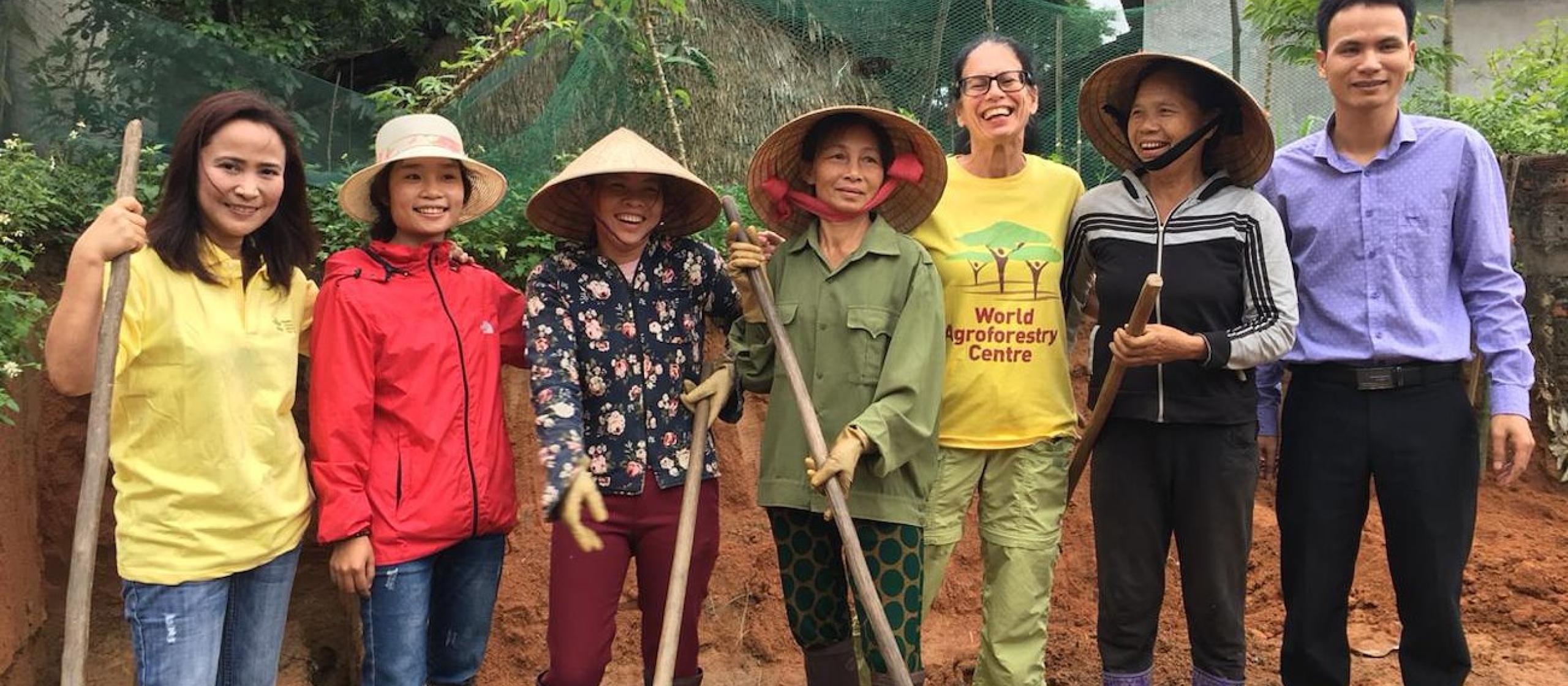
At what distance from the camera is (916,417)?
2.68 metres

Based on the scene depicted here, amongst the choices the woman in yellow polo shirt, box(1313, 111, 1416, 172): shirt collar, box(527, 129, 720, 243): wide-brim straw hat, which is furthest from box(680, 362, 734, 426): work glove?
box(1313, 111, 1416, 172): shirt collar

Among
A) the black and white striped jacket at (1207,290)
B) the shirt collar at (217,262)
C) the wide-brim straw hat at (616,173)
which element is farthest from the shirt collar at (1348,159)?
the shirt collar at (217,262)

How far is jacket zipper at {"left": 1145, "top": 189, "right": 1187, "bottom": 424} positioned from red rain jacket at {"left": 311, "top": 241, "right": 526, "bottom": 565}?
1.74m

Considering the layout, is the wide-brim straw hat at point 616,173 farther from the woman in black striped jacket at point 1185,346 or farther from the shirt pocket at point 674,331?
the woman in black striped jacket at point 1185,346

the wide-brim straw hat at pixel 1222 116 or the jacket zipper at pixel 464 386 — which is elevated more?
the wide-brim straw hat at pixel 1222 116

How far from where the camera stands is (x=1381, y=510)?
288cm

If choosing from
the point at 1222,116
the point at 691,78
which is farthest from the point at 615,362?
the point at 691,78

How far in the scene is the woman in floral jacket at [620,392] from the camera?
8.96 ft

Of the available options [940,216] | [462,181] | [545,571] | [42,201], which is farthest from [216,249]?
[545,571]

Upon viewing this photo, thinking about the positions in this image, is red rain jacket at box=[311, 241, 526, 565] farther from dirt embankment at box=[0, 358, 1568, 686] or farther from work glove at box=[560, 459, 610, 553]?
dirt embankment at box=[0, 358, 1568, 686]

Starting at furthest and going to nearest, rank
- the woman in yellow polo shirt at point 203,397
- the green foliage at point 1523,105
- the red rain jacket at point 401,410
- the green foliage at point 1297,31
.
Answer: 1. the green foliage at point 1297,31
2. the green foliage at point 1523,105
3. the red rain jacket at point 401,410
4. the woman in yellow polo shirt at point 203,397

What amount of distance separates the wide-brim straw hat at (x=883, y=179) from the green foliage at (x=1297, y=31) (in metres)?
4.49

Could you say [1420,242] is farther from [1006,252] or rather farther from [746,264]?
[746,264]

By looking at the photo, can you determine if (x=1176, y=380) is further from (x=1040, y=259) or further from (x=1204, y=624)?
(x=1204, y=624)
